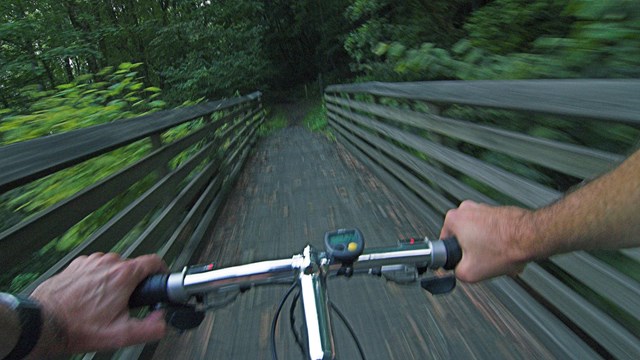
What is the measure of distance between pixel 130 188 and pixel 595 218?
3091mm

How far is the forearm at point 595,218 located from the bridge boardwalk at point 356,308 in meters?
1.37

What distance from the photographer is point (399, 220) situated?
4227mm

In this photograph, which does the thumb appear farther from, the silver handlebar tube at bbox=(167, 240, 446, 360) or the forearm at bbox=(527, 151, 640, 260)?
the forearm at bbox=(527, 151, 640, 260)

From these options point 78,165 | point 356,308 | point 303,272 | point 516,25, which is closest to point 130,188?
point 78,165

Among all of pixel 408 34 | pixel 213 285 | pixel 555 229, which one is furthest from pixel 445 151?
pixel 408 34

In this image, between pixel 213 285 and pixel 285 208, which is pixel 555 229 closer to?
pixel 213 285

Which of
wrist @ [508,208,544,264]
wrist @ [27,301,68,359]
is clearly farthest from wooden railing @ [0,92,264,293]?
wrist @ [508,208,544,264]

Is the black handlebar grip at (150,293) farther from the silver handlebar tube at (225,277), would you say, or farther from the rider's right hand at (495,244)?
the rider's right hand at (495,244)

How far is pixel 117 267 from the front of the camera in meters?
1.05

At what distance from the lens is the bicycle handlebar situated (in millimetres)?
1098

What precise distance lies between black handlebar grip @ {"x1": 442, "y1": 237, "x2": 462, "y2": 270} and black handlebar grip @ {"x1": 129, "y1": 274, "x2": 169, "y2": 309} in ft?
2.56

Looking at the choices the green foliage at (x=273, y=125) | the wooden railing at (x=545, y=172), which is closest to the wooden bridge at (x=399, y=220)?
the wooden railing at (x=545, y=172)

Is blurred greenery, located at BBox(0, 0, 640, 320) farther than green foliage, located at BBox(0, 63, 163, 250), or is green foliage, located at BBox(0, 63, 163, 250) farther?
green foliage, located at BBox(0, 63, 163, 250)

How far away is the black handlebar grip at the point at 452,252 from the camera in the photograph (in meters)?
1.15
